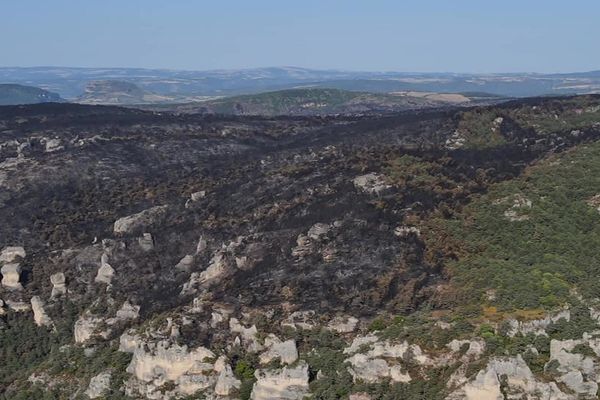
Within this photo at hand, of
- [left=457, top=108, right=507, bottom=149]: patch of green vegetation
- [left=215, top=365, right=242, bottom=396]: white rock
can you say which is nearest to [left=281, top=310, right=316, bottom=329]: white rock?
[left=215, top=365, right=242, bottom=396]: white rock

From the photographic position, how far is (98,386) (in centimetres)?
7656

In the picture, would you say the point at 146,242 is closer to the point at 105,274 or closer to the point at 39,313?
the point at 105,274

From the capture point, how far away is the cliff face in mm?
66062

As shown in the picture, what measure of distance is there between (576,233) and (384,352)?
32.8m

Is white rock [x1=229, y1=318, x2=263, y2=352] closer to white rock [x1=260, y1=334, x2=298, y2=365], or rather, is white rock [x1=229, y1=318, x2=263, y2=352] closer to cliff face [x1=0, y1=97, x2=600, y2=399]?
cliff face [x1=0, y1=97, x2=600, y2=399]

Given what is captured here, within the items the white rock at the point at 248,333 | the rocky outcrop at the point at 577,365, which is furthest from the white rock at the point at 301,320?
the rocky outcrop at the point at 577,365

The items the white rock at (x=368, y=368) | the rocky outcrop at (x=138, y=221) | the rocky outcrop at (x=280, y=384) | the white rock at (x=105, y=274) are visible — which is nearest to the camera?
the white rock at (x=368, y=368)

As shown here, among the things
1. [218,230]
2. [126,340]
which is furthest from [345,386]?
[218,230]

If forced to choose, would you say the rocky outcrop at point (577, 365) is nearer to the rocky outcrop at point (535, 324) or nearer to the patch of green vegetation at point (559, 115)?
the rocky outcrop at point (535, 324)

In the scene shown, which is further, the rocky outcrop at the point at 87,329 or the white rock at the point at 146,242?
the white rock at the point at 146,242

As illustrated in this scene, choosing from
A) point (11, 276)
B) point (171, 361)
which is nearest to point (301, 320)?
point (171, 361)

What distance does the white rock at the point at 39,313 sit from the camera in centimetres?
9662

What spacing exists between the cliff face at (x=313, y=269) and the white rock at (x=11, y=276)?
0.23m

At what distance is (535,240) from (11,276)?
224 feet
